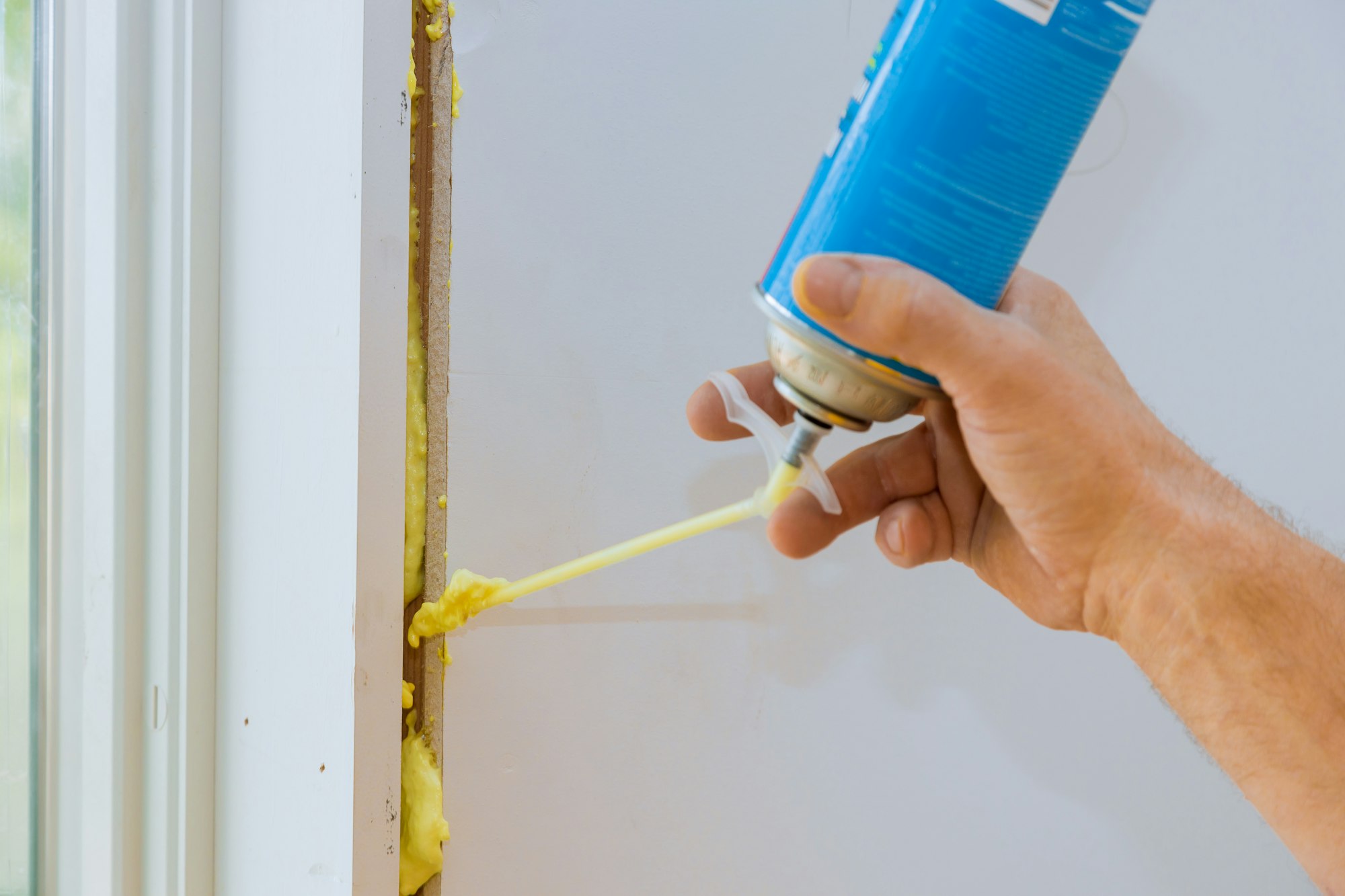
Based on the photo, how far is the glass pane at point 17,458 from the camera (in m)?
0.63

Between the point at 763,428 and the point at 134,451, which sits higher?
the point at 763,428

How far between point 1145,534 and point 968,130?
23 centimetres

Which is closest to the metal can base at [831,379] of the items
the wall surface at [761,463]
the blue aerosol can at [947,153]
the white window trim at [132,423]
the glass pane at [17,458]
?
the blue aerosol can at [947,153]

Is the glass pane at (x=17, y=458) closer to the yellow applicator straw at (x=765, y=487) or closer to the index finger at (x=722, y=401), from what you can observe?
the yellow applicator straw at (x=765, y=487)

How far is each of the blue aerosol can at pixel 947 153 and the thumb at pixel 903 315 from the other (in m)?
0.01

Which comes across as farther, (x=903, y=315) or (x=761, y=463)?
(x=761, y=463)

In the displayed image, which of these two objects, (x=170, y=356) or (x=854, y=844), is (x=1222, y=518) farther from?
(x=170, y=356)

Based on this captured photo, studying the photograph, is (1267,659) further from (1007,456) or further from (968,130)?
(968,130)

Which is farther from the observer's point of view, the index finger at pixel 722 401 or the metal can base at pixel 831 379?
the index finger at pixel 722 401

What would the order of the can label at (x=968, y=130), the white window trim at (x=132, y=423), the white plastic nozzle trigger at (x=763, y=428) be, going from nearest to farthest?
1. the can label at (x=968, y=130)
2. the white plastic nozzle trigger at (x=763, y=428)
3. the white window trim at (x=132, y=423)

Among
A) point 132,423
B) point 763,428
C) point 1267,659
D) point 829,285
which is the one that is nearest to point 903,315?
point 829,285

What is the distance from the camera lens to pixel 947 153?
38cm

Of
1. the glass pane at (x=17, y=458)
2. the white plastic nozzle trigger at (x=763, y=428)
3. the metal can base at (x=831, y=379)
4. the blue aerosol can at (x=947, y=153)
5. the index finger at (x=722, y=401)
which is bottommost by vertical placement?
the glass pane at (x=17, y=458)

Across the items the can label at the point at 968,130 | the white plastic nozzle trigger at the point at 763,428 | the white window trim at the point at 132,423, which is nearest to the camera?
the can label at the point at 968,130
